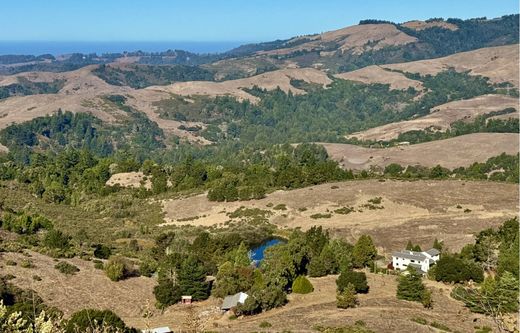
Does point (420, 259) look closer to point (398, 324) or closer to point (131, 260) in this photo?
point (398, 324)

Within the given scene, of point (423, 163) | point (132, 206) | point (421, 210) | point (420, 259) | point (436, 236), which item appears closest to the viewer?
point (420, 259)

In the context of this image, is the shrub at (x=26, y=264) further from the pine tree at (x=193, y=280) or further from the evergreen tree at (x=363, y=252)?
the evergreen tree at (x=363, y=252)

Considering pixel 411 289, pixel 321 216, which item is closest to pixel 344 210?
pixel 321 216

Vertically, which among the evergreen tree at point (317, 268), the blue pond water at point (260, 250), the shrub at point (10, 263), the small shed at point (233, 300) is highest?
the shrub at point (10, 263)

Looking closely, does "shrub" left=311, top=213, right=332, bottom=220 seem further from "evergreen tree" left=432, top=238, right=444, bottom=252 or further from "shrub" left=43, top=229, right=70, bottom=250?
"shrub" left=43, top=229, right=70, bottom=250

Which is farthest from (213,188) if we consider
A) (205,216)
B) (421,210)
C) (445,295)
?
(445,295)

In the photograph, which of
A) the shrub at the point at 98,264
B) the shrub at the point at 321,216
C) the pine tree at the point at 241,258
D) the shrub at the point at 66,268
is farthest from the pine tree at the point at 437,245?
the shrub at the point at 66,268
